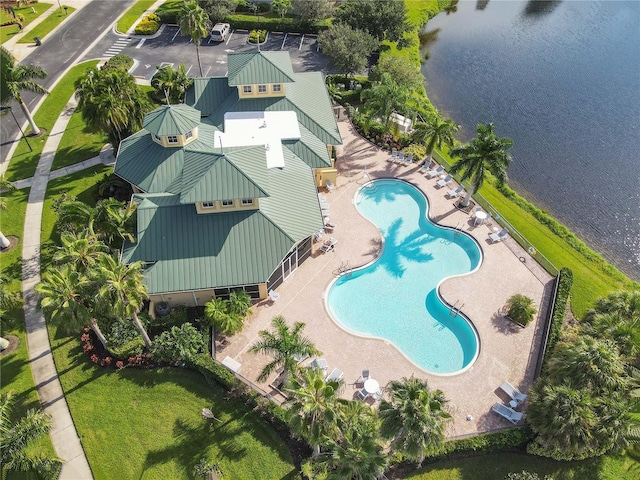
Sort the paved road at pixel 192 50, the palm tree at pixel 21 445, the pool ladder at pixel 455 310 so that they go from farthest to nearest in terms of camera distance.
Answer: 1. the paved road at pixel 192 50
2. the pool ladder at pixel 455 310
3. the palm tree at pixel 21 445

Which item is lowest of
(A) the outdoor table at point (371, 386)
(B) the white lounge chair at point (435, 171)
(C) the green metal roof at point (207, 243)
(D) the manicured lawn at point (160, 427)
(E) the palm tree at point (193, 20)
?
(D) the manicured lawn at point (160, 427)

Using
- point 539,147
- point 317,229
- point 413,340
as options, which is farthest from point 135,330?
point 539,147

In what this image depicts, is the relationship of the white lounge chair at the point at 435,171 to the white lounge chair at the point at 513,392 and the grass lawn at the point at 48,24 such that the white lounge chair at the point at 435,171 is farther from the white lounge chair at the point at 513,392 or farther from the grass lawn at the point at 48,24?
the grass lawn at the point at 48,24

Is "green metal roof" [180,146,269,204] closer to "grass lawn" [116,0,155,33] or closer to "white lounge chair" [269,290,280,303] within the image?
"white lounge chair" [269,290,280,303]

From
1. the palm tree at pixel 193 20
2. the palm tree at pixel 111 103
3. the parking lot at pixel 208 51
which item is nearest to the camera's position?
the palm tree at pixel 111 103

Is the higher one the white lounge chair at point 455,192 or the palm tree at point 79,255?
the palm tree at point 79,255

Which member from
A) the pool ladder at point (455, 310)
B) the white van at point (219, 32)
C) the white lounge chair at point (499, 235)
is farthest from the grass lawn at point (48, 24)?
the pool ladder at point (455, 310)

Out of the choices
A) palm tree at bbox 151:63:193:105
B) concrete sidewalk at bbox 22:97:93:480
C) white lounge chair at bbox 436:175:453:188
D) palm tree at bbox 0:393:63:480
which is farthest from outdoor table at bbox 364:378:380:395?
palm tree at bbox 151:63:193:105
